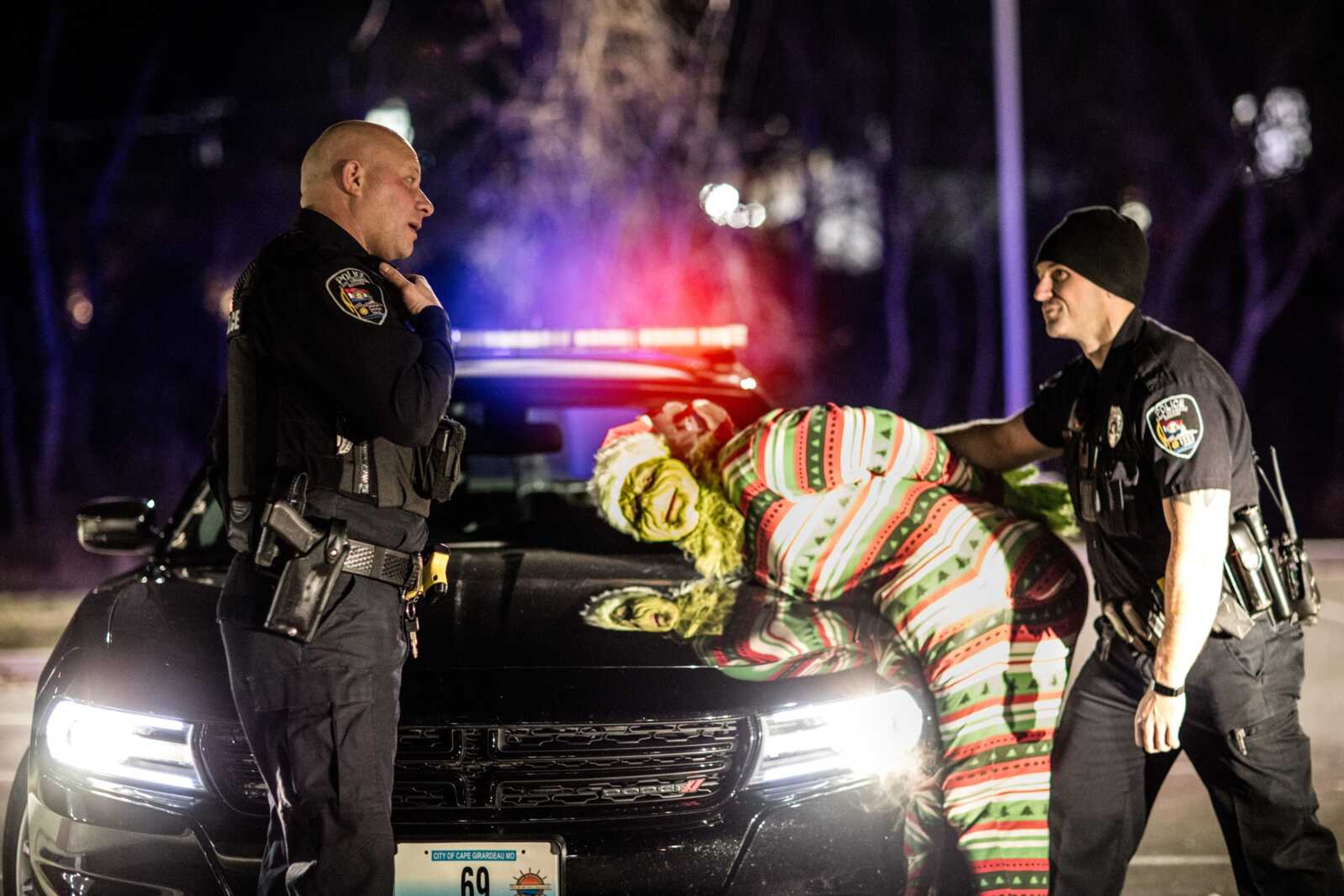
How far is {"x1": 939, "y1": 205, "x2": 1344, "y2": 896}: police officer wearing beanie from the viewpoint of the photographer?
2.99m

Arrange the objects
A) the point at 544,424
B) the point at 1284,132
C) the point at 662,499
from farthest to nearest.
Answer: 1. the point at 1284,132
2. the point at 544,424
3. the point at 662,499

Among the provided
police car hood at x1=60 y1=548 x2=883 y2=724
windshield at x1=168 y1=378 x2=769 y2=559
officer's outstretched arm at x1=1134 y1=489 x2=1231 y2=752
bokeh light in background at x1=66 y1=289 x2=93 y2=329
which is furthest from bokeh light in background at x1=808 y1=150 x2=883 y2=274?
officer's outstretched arm at x1=1134 y1=489 x2=1231 y2=752

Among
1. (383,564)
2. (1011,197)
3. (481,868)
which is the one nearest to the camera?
(383,564)

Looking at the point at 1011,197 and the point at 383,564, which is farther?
the point at 1011,197

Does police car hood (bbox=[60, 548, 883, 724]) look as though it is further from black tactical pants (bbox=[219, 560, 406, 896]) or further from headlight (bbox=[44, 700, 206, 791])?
black tactical pants (bbox=[219, 560, 406, 896])

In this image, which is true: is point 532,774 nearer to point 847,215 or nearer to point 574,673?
point 574,673

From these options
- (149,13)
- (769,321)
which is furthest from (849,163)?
(149,13)

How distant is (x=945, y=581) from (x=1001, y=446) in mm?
551

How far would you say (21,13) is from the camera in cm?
1399

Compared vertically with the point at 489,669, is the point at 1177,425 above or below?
above

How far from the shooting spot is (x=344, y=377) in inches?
103

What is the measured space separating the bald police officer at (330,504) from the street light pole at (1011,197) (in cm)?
1055

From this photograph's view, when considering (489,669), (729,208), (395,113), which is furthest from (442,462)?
(395,113)

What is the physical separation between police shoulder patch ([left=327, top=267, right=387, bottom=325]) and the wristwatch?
176 cm
